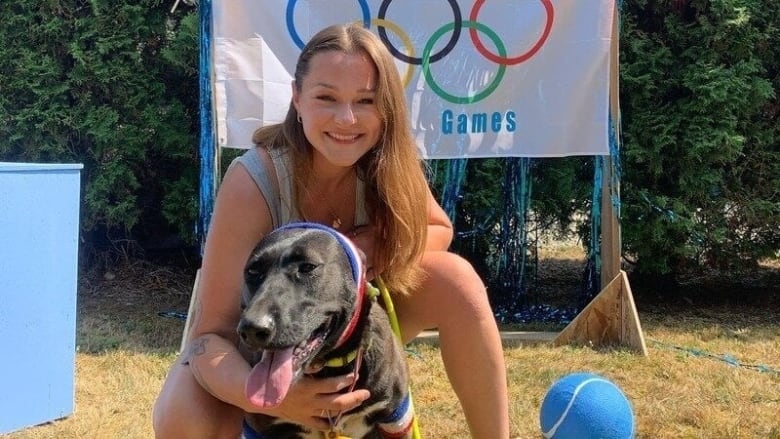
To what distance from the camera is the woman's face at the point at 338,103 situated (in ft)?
6.66

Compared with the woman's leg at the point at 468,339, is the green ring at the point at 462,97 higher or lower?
higher

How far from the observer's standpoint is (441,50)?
4.02m

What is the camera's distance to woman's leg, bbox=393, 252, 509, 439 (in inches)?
90.2

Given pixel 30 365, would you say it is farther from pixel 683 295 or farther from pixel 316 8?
pixel 683 295

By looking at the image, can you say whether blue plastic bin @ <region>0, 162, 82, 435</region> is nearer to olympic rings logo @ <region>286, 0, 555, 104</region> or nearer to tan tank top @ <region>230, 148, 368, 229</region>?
tan tank top @ <region>230, 148, 368, 229</region>

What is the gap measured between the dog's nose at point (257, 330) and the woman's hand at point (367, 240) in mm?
624

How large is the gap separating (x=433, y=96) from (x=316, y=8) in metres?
0.75

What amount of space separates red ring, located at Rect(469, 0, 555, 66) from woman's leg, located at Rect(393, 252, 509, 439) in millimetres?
1956

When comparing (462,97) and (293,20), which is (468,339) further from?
(293,20)

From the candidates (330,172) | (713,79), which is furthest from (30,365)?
(713,79)

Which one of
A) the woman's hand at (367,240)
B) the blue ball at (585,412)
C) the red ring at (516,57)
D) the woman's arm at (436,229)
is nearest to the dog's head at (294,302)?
the woman's hand at (367,240)

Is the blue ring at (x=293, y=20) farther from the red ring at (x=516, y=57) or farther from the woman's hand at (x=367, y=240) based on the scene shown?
the woman's hand at (x=367, y=240)

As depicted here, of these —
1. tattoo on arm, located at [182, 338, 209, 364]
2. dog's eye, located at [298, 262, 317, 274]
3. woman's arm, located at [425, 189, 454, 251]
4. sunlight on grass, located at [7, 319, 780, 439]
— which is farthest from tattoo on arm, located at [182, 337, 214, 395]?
sunlight on grass, located at [7, 319, 780, 439]

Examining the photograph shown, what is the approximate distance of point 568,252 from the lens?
640cm
